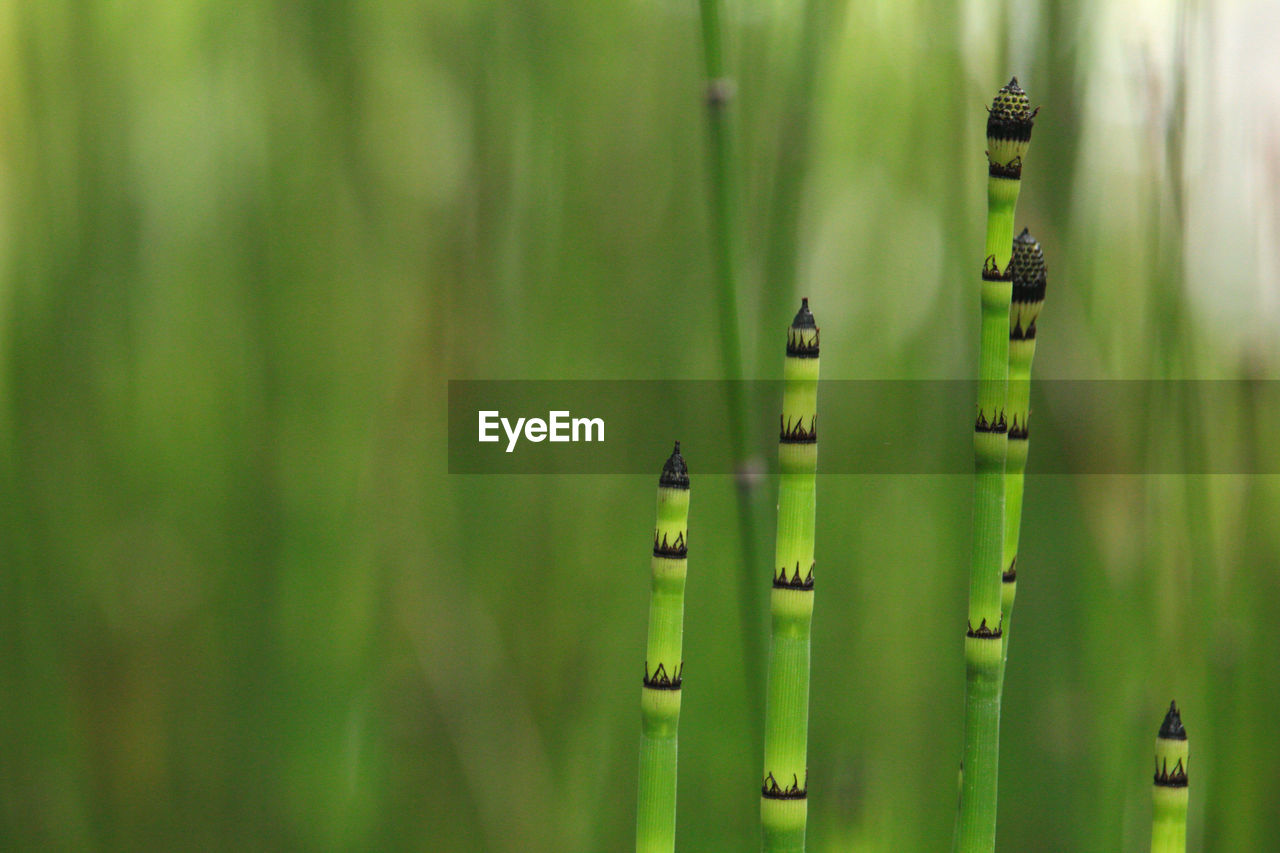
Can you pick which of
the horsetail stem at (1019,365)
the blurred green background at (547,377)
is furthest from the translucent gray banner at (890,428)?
the horsetail stem at (1019,365)

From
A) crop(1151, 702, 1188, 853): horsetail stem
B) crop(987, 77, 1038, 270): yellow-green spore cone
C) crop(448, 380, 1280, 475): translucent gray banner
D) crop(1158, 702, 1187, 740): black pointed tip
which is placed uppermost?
crop(987, 77, 1038, 270): yellow-green spore cone

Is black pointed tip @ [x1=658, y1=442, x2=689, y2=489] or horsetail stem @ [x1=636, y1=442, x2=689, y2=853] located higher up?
black pointed tip @ [x1=658, y1=442, x2=689, y2=489]

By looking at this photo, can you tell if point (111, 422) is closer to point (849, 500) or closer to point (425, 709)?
point (425, 709)

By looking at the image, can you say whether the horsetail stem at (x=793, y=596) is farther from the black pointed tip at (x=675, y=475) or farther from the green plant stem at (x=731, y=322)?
the green plant stem at (x=731, y=322)

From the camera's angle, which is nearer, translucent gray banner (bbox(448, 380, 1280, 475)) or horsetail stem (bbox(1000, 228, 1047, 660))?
horsetail stem (bbox(1000, 228, 1047, 660))

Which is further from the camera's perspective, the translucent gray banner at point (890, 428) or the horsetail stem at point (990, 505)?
the translucent gray banner at point (890, 428)

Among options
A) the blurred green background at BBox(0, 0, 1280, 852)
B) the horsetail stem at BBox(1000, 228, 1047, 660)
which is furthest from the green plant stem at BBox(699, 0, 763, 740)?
the horsetail stem at BBox(1000, 228, 1047, 660)

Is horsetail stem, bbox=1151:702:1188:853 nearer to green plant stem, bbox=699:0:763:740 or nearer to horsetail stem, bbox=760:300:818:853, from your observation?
horsetail stem, bbox=760:300:818:853
